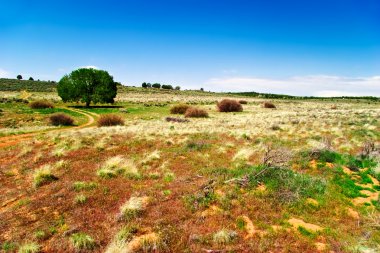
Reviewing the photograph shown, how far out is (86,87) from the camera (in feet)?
186

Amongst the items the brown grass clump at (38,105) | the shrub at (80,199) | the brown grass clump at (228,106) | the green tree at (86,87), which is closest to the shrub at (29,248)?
the shrub at (80,199)

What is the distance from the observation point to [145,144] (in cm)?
1859

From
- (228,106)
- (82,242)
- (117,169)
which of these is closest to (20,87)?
(228,106)

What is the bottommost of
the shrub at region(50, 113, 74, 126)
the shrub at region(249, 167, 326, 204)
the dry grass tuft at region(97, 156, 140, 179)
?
the shrub at region(50, 113, 74, 126)

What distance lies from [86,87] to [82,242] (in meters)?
54.1

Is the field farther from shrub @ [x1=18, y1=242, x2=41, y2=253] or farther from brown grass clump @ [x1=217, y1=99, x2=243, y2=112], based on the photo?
brown grass clump @ [x1=217, y1=99, x2=243, y2=112]

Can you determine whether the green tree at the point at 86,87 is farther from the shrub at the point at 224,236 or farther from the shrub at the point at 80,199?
the shrub at the point at 224,236

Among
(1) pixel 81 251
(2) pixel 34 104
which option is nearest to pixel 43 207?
(1) pixel 81 251

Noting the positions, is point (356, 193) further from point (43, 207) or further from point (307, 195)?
point (43, 207)

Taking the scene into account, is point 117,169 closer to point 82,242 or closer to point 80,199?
point 80,199

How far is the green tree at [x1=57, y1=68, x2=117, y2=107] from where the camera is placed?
55.7 metres

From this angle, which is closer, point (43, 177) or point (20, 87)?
point (43, 177)

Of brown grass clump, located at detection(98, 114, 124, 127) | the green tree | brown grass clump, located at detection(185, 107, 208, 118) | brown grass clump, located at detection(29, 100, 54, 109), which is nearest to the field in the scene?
brown grass clump, located at detection(98, 114, 124, 127)

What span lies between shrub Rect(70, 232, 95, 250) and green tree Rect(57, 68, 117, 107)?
171 feet
